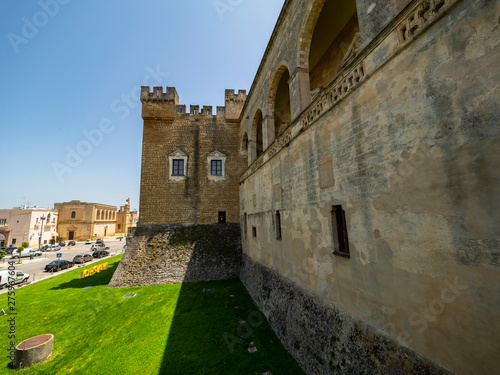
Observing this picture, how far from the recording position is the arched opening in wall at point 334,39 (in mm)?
7902

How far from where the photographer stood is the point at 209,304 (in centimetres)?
1052

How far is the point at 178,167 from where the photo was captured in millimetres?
17125

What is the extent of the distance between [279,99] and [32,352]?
616 inches

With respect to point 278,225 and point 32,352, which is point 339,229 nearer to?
point 278,225

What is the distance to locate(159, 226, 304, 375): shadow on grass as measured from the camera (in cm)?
619

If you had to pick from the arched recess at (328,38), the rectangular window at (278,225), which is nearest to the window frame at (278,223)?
the rectangular window at (278,225)

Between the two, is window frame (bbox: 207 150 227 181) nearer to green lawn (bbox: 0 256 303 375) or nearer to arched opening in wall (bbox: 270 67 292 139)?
arched opening in wall (bbox: 270 67 292 139)

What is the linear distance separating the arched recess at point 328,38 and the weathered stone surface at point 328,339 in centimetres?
704

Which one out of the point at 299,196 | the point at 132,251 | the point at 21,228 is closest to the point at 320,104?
the point at 299,196

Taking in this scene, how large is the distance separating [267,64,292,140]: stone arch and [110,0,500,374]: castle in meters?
A: 1.19

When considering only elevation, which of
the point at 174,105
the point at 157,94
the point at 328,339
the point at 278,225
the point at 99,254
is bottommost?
the point at 99,254

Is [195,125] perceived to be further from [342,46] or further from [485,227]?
[485,227]

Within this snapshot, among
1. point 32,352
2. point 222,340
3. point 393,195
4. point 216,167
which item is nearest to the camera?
point 393,195

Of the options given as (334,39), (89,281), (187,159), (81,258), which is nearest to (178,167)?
(187,159)
